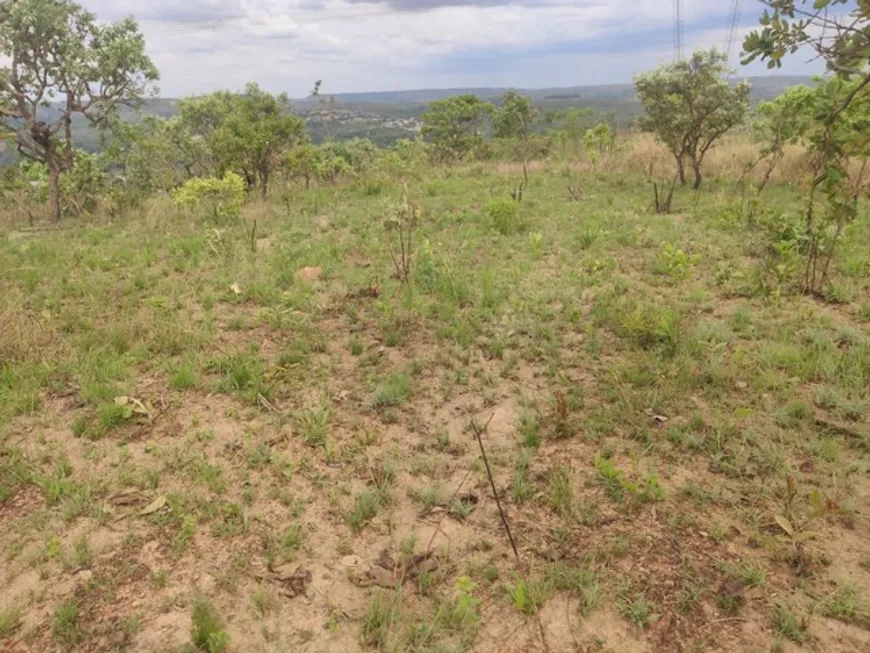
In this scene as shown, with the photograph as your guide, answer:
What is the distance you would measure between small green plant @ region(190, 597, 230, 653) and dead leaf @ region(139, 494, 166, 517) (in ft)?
2.53

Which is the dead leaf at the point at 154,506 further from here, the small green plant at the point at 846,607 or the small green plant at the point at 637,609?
the small green plant at the point at 846,607

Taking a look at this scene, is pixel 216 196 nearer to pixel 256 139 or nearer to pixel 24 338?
pixel 256 139

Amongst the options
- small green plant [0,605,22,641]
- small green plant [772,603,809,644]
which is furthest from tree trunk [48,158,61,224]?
small green plant [772,603,809,644]

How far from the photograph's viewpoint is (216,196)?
8570mm

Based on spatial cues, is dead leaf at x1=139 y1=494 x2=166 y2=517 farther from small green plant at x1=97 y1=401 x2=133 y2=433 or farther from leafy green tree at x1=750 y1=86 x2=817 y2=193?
leafy green tree at x1=750 y1=86 x2=817 y2=193

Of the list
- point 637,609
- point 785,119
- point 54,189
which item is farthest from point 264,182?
point 637,609

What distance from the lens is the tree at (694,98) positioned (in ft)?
27.5

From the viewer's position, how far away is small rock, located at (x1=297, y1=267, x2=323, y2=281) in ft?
18.6

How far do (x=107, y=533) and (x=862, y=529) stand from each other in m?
3.59

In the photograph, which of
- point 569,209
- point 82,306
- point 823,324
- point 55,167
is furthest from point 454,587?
point 55,167

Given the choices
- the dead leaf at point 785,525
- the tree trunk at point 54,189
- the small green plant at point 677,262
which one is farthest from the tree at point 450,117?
the dead leaf at point 785,525

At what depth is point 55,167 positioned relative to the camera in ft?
34.5

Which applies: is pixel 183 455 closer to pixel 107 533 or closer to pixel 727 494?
pixel 107 533

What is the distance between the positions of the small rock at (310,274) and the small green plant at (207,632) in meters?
3.76
